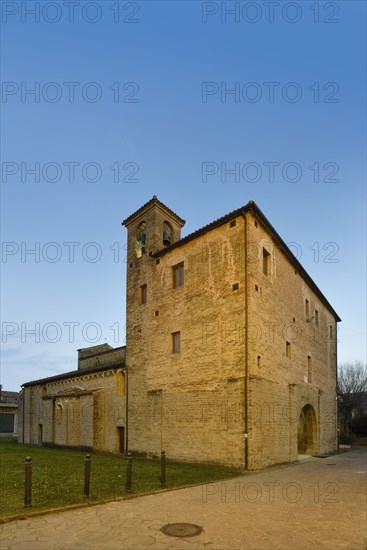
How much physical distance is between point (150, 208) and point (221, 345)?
939 centimetres

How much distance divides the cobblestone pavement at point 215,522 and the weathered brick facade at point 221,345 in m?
5.64

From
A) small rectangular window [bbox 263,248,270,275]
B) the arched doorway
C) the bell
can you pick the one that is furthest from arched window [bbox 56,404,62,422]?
small rectangular window [bbox 263,248,270,275]

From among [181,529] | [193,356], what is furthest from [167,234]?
[181,529]

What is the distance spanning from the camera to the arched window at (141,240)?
22.8 m

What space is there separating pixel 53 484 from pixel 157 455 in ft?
30.4

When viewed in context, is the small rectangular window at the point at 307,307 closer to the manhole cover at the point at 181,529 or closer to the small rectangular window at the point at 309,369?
the small rectangular window at the point at 309,369

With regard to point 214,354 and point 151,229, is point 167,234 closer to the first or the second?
point 151,229

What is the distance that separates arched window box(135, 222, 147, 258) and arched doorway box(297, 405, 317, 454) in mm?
12848

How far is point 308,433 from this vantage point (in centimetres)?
2252

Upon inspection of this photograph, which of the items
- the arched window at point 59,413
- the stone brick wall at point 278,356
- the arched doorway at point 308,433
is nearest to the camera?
the stone brick wall at point 278,356

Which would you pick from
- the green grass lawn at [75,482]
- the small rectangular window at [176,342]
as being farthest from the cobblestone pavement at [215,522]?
the small rectangular window at [176,342]

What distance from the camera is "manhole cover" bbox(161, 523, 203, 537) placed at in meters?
6.07

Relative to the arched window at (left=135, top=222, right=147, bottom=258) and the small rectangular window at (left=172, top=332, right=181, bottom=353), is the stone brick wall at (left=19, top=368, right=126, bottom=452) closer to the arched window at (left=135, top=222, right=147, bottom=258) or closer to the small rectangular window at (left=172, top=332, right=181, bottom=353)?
the small rectangular window at (left=172, top=332, right=181, bottom=353)

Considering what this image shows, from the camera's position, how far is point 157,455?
18.5 m
